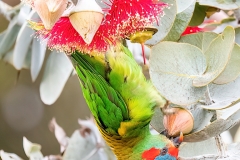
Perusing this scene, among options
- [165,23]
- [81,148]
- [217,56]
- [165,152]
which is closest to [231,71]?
[217,56]

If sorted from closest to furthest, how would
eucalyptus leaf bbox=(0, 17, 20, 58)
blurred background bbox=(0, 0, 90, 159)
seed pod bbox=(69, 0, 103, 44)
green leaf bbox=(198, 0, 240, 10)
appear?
seed pod bbox=(69, 0, 103, 44) → green leaf bbox=(198, 0, 240, 10) → eucalyptus leaf bbox=(0, 17, 20, 58) → blurred background bbox=(0, 0, 90, 159)

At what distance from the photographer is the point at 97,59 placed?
0.86m

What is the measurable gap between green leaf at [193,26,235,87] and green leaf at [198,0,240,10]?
0.48 ft

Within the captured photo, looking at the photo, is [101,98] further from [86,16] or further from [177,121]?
[86,16]

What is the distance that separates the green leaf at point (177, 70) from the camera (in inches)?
21.1

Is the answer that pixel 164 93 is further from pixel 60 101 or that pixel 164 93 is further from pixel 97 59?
pixel 60 101

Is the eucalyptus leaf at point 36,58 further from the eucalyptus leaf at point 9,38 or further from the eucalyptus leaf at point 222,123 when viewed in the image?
the eucalyptus leaf at point 222,123

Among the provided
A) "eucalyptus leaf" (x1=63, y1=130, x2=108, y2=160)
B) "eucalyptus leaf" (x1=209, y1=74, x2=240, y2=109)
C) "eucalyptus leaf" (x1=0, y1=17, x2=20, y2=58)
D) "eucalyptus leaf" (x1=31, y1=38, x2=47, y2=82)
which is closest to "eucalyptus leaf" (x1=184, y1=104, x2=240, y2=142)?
"eucalyptus leaf" (x1=209, y1=74, x2=240, y2=109)

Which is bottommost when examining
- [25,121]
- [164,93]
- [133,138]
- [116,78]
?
[25,121]

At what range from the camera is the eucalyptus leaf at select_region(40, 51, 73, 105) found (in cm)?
98

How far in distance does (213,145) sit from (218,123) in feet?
0.50

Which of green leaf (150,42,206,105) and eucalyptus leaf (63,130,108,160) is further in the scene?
eucalyptus leaf (63,130,108,160)

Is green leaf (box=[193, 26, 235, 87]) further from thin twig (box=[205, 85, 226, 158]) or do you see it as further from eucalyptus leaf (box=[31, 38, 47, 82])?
eucalyptus leaf (box=[31, 38, 47, 82])

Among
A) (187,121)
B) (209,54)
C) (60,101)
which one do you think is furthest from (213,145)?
(60,101)
